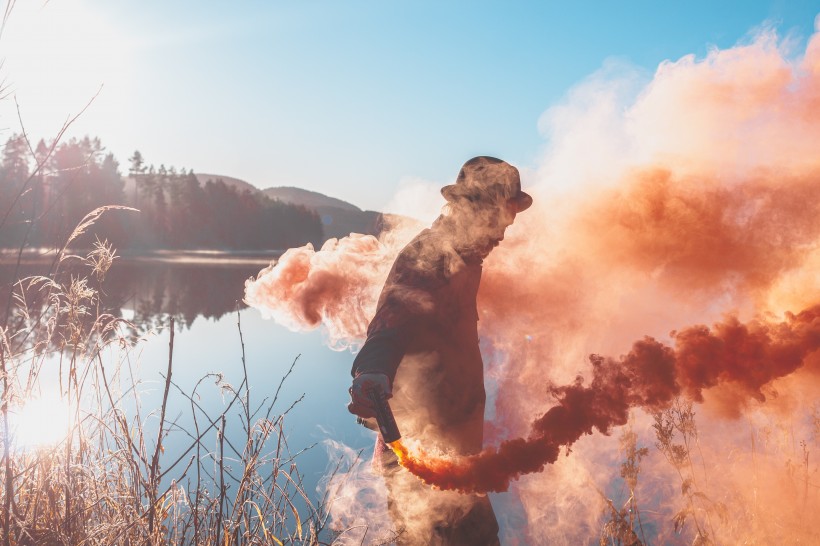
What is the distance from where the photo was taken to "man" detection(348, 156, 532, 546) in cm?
371

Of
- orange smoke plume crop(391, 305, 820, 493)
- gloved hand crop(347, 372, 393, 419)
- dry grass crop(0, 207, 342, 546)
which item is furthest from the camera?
orange smoke plume crop(391, 305, 820, 493)

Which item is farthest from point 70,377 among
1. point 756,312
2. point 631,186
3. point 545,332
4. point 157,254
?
point 157,254

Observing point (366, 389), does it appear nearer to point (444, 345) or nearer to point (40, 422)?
point (444, 345)

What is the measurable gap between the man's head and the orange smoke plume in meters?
1.04

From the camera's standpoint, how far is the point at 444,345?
378 centimetres

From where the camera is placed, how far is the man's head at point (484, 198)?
151 inches

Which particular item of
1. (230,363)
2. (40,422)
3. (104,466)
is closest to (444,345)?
(104,466)

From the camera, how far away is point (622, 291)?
5145 millimetres

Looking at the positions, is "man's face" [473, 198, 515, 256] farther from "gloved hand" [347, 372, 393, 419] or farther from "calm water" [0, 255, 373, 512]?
"calm water" [0, 255, 373, 512]

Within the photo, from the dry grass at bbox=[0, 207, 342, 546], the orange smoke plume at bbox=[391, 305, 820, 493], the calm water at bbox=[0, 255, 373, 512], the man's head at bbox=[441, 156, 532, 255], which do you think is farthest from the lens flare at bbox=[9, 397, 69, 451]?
the man's head at bbox=[441, 156, 532, 255]

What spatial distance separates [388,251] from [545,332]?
4.76 ft

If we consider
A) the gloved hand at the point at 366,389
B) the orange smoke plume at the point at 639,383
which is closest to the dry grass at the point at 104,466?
the gloved hand at the point at 366,389

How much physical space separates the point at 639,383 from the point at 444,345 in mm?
1278

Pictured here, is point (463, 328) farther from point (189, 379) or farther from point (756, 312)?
point (189, 379)
